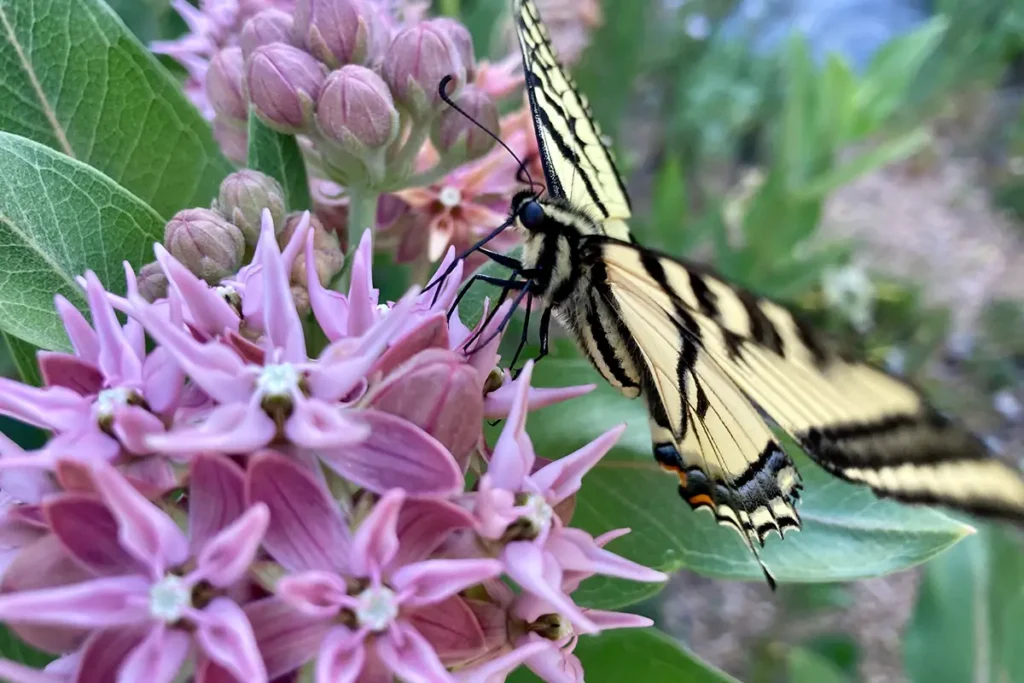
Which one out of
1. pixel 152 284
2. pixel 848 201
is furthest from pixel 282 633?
pixel 848 201

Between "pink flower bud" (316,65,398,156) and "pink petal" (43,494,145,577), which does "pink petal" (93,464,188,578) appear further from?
"pink flower bud" (316,65,398,156)

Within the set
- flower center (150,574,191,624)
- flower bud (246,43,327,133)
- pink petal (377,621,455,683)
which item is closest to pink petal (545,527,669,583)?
pink petal (377,621,455,683)

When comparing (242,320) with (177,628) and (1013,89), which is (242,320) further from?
(1013,89)

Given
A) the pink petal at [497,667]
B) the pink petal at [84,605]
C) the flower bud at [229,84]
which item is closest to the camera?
the pink petal at [84,605]

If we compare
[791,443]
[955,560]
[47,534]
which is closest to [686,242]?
[955,560]

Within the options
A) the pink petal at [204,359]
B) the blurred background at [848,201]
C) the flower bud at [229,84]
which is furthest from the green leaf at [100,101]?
the blurred background at [848,201]

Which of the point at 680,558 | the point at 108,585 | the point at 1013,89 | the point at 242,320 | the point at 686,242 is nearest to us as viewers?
the point at 108,585

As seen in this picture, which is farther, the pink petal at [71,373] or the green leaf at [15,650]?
the green leaf at [15,650]

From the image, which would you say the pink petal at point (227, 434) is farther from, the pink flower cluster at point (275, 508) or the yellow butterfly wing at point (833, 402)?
the yellow butterfly wing at point (833, 402)
